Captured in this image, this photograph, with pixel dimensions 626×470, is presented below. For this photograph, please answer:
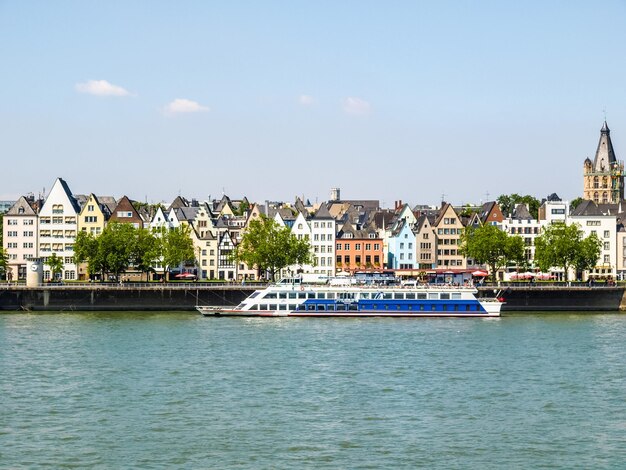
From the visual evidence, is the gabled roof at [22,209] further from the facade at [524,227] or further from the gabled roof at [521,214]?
the gabled roof at [521,214]

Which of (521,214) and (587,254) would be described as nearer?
(587,254)

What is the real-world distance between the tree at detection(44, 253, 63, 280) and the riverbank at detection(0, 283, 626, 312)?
1122 inches

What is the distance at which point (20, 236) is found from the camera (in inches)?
5305

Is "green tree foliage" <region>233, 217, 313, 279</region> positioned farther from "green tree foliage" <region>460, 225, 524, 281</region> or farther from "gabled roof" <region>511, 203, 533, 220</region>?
"gabled roof" <region>511, 203, 533, 220</region>

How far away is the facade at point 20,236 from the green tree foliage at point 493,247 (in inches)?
1883

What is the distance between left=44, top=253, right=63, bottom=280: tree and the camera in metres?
128

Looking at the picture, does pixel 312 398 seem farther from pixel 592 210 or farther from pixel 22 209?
pixel 22 209

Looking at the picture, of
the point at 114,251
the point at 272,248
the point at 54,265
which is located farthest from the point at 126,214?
the point at 272,248

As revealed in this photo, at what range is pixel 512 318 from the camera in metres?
90.9

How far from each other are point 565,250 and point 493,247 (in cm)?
Result: 829

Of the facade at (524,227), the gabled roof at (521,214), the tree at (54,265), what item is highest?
the gabled roof at (521,214)

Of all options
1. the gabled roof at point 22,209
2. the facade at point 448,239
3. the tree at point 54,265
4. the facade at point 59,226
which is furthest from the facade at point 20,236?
the facade at point 448,239

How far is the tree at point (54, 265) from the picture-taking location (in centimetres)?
12814

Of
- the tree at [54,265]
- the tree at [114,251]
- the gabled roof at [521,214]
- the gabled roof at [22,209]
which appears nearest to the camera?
the tree at [114,251]
